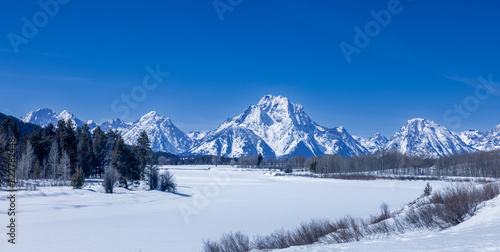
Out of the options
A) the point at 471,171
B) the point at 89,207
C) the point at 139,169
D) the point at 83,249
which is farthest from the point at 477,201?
the point at 471,171

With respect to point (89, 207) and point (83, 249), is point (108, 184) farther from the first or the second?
point (83, 249)

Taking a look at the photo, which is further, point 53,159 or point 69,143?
point 69,143

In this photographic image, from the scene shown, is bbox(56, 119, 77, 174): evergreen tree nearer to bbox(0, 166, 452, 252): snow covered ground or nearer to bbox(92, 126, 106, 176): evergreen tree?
bbox(92, 126, 106, 176): evergreen tree

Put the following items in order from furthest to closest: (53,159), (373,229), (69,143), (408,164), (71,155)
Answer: (408,164) < (69,143) < (71,155) < (53,159) < (373,229)

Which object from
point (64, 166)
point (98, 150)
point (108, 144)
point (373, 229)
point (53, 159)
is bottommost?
point (373, 229)

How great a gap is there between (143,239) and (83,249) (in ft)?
12.8

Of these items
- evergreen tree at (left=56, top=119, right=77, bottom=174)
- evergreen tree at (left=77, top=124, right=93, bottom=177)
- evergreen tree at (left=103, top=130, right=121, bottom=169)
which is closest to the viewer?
evergreen tree at (left=56, top=119, right=77, bottom=174)

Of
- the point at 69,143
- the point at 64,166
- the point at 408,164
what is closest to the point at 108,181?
the point at 64,166

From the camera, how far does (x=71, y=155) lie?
67750 mm

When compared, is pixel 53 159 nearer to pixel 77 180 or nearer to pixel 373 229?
pixel 77 180

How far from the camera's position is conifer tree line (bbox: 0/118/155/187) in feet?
178

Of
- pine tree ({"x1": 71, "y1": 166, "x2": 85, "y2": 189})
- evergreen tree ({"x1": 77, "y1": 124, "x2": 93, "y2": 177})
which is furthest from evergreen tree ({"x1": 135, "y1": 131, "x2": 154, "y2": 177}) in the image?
evergreen tree ({"x1": 77, "y1": 124, "x2": 93, "y2": 177})

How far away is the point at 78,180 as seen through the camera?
145 feet

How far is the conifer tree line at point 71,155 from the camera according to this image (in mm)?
54375
